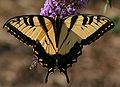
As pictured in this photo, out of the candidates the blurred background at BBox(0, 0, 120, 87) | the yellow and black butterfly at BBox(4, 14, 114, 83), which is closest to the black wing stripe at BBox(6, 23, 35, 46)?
the yellow and black butterfly at BBox(4, 14, 114, 83)

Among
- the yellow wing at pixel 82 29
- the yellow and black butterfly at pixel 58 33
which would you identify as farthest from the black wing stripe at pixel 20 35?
the yellow wing at pixel 82 29

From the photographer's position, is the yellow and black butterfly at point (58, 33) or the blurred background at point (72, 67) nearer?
the yellow and black butterfly at point (58, 33)

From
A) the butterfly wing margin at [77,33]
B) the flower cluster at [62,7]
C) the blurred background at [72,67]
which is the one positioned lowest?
the blurred background at [72,67]

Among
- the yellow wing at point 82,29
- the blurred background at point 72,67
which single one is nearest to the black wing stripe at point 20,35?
the yellow wing at point 82,29

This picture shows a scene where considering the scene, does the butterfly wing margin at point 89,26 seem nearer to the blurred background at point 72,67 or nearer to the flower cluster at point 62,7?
the flower cluster at point 62,7

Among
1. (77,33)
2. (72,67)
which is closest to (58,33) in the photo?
(77,33)

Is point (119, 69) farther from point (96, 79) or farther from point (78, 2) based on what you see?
point (78, 2)

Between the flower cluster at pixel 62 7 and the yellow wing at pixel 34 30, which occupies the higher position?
the flower cluster at pixel 62 7
